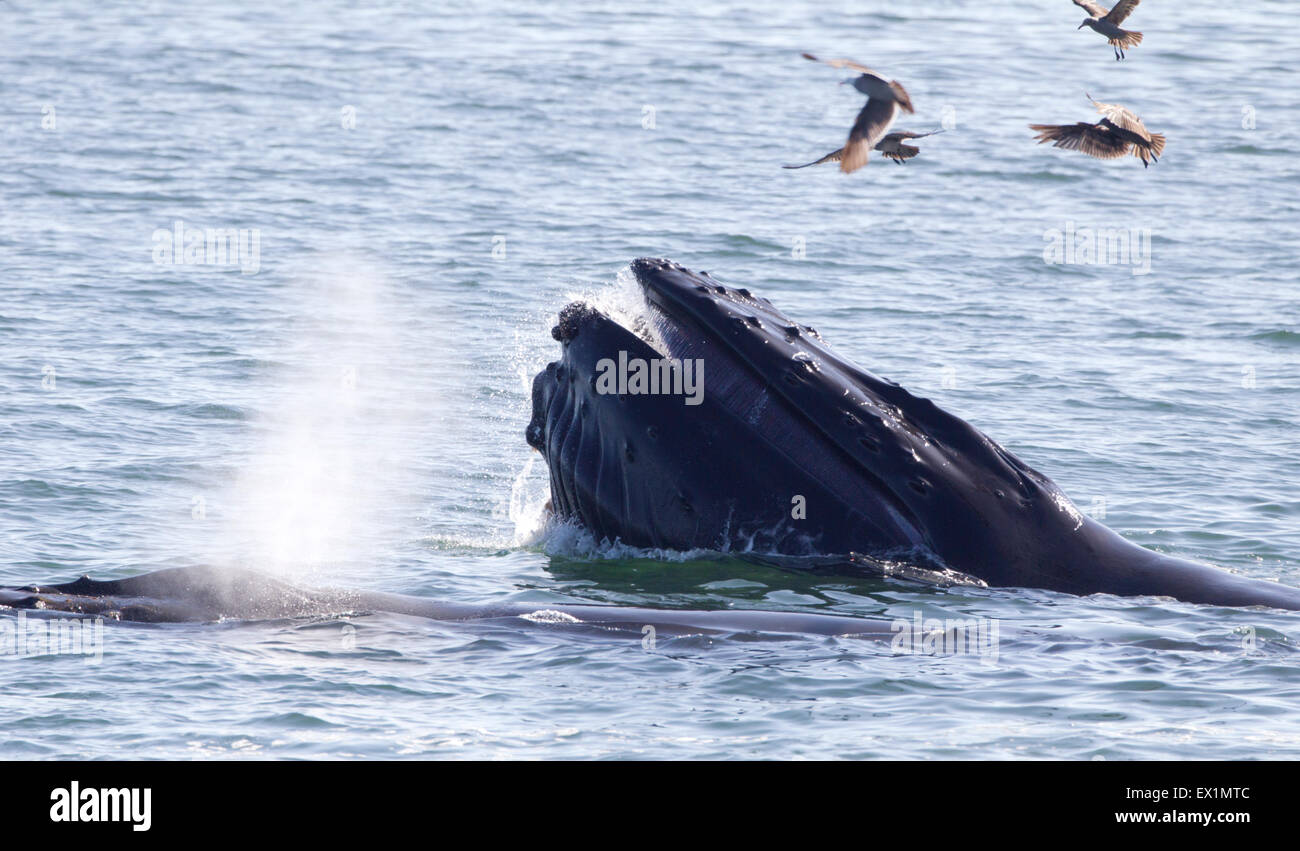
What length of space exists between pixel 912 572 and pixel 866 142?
305 centimetres

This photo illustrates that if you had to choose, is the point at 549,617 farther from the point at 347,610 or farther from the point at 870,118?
the point at 870,118

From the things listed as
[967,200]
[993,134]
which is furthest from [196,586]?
[993,134]

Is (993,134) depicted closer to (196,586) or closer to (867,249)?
(867,249)

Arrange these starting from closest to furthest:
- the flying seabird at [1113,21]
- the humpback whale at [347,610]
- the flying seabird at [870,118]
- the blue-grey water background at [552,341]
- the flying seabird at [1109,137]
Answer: the blue-grey water background at [552,341] < the humpback whale at [347,610] < the flying seabird at [870,118] < the flying seabird at [1109,137] < the flying seabird at [1113,21]

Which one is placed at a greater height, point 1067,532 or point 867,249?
point 867,249

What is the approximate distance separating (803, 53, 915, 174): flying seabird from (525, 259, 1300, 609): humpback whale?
61.3 inches

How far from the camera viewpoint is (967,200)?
3067 centimetres

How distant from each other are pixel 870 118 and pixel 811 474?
9.86 feet

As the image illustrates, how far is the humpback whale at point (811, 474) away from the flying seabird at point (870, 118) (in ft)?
5.11

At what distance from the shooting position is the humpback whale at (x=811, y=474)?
34.1 feet

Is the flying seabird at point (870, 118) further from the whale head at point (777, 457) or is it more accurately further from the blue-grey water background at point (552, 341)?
the blue-grey water background at point (552, 341)

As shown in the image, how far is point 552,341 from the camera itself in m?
20.1

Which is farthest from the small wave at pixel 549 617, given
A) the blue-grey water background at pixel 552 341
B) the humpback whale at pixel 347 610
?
the blue-grey water background at pixel 552 341

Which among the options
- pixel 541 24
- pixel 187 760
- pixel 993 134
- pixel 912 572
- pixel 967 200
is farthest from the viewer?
pixel 541 24
